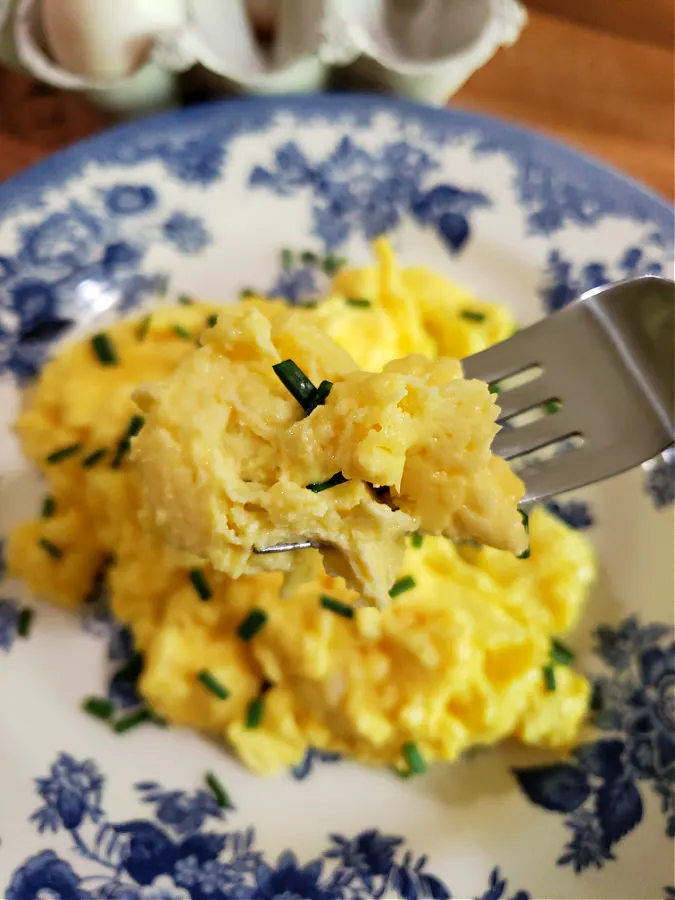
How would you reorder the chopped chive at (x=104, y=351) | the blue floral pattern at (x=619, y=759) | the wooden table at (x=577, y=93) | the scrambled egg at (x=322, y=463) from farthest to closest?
the wooden table at (x=577, y=93)
the chopped chive at (x=104, y=351)
the blue floral pattern at (x=619, y=759)
the scrambled egg at (x=322, y=463)

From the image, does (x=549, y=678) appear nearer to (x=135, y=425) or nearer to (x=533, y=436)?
(x=533, y=436)

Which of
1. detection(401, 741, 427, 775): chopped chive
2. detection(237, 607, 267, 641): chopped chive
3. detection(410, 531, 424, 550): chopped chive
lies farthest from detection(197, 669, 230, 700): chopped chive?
detection(410, 531, 424, 550): chopped chive

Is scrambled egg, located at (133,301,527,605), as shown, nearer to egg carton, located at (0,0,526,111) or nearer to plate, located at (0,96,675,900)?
plate, located at (0,96,675,900)

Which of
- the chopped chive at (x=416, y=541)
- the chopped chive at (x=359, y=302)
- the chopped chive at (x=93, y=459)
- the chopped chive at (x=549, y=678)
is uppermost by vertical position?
the chopped chive at (x=359, y=302)

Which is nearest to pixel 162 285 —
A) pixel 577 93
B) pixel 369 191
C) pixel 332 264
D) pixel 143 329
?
pixel 143 329

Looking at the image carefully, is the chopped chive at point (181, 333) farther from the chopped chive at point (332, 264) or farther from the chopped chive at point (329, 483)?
the chopped chive at point (329, 483)

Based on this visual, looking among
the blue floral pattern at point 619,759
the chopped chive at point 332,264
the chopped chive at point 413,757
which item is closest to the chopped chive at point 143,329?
the chopped chive at point 332,264
